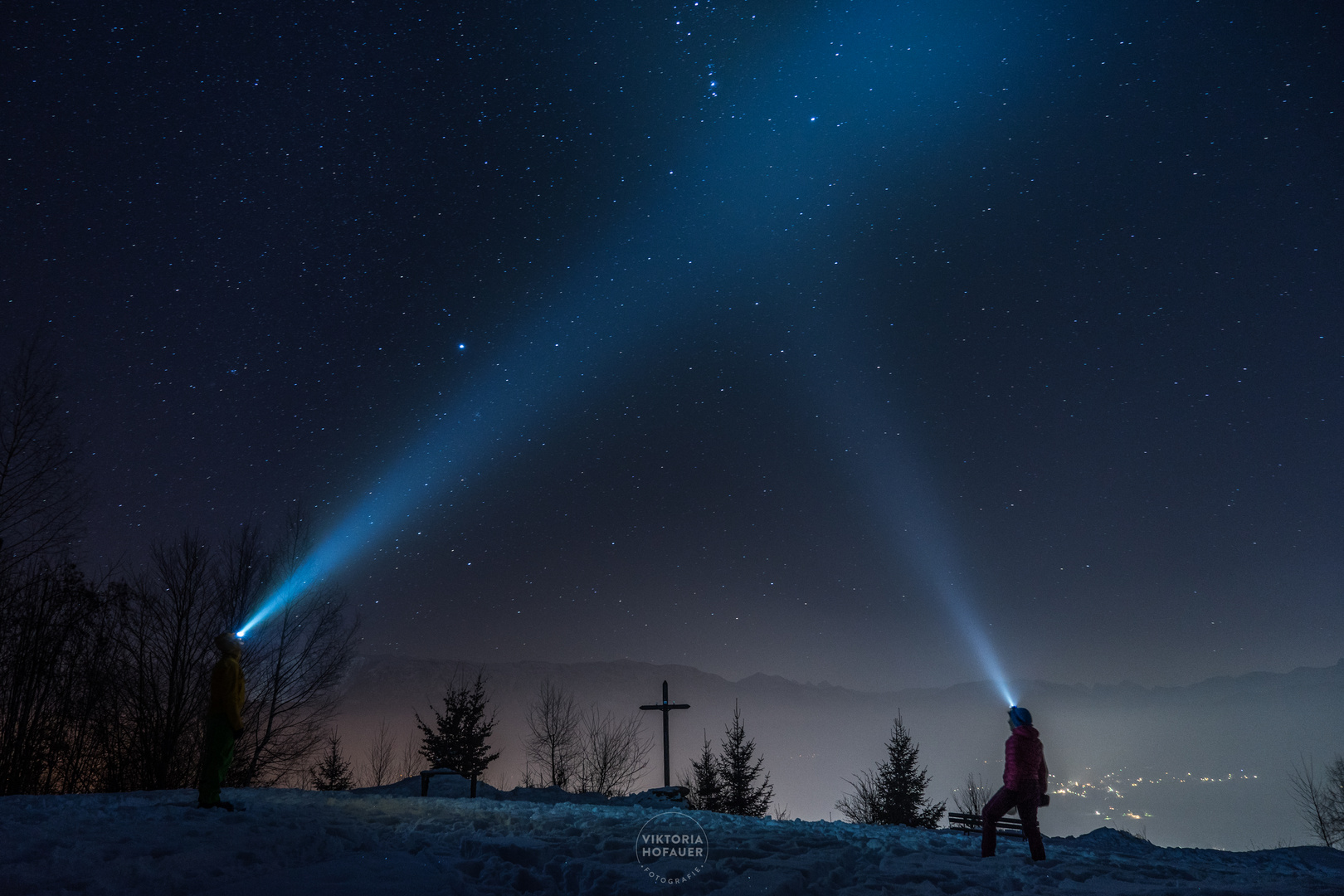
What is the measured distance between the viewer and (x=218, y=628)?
78.8ft

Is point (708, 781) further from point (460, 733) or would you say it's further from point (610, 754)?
point (460, 733)

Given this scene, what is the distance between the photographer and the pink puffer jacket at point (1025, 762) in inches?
326

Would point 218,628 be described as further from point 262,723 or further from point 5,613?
point 5,613

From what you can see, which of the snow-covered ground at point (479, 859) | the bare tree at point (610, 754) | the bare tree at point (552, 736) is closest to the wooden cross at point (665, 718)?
the snow-covered ground at point (479, 859)

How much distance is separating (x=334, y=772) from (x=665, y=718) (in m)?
28.9

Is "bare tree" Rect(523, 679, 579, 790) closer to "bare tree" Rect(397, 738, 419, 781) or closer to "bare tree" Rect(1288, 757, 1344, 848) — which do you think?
"bare tree" Rect(397, 738, 419, 781)

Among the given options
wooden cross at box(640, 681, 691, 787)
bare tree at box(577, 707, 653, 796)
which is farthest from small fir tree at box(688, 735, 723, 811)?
wooden cross at box(640, 681, 691, 787)

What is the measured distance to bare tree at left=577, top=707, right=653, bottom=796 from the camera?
45.5 meters

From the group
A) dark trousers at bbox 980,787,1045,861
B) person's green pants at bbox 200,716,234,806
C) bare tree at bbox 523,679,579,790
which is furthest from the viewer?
bare tree at bbox 523,679,579,790

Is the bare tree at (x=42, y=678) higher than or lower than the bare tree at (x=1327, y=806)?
higher

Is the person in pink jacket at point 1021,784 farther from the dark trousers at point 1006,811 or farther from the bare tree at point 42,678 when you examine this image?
the bare tree at point 42,678

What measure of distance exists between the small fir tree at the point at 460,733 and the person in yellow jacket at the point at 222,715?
30.4 metres

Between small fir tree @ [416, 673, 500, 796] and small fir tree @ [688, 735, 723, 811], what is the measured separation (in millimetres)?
12256

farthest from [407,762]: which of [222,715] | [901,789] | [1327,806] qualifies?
[1327,806]
